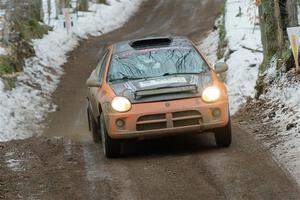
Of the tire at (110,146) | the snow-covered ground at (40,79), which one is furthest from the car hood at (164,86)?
the snow-covered ground at (40,79)

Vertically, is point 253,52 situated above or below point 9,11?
below

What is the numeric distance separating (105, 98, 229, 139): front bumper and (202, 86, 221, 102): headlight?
7 centimetres

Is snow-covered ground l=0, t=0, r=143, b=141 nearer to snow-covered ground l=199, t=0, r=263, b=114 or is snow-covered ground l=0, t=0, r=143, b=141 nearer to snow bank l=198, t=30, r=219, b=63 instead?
snow-covered ground l=199, t=0, r=263, b=114

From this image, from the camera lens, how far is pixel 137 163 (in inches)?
326

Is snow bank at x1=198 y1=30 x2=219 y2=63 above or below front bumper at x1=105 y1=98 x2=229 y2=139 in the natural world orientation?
below

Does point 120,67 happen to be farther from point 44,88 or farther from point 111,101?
point 44,88

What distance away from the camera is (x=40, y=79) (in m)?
22.3

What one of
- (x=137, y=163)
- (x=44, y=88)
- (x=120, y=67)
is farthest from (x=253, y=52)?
(x=137, y=163)

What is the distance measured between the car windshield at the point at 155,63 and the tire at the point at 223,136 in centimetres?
100

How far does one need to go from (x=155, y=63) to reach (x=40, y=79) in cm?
1359

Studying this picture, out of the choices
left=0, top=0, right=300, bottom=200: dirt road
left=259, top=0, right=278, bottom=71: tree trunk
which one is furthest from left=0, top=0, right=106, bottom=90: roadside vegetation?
left=0, top=0, right=300, bottom=200: dirt road

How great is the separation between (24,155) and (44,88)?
1209 centimetres

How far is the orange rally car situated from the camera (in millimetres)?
8305

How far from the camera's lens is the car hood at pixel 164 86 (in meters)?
8.38
